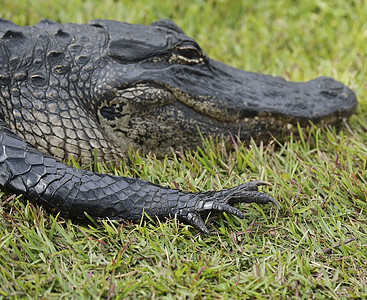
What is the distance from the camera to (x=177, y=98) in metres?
3.12

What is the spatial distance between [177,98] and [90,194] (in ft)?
3.06

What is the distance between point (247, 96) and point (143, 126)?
770mm

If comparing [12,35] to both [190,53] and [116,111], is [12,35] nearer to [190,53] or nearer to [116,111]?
[116,111]

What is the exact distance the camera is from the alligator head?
302 centimetres

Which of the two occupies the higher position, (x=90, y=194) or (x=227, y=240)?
(x=90, y=194)

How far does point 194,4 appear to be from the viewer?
5.30 m

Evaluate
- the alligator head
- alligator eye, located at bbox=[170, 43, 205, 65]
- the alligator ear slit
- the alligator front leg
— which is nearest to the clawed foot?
the alligator front leg

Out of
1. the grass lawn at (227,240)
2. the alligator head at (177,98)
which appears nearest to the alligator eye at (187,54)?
the alligator head at (177,98)

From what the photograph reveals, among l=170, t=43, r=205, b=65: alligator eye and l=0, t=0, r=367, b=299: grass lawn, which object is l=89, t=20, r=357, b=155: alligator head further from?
l=0, t=0, r=367, b=299: grass lawn

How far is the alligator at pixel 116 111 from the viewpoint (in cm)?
256

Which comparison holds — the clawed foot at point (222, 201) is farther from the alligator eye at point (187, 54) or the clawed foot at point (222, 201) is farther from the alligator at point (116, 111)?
the alligator eye at point (187, 54)

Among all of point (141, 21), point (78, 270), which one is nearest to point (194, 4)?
point (141, 21)

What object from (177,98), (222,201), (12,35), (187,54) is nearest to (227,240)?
(222,201)

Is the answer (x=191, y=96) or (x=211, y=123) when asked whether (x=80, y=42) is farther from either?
(x=211, y=123)
